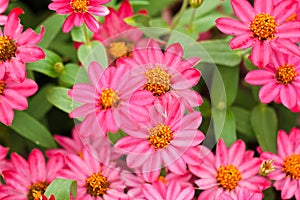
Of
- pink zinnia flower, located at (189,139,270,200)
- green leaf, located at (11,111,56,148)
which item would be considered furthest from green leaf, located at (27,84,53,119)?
pink zinnia flower, located at (189,139,270,200)

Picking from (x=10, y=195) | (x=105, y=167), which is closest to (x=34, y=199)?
(x=10, y=195)

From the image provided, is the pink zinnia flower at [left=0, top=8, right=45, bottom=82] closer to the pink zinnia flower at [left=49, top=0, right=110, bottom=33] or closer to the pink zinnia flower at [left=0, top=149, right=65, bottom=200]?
the pink zinnia flower at [left=49, top=0, right=110, bottom=33]

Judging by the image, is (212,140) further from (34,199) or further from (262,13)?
(34,199)

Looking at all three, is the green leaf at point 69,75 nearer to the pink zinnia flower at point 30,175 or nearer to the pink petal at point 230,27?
the pink zinnia flower at point 30,175

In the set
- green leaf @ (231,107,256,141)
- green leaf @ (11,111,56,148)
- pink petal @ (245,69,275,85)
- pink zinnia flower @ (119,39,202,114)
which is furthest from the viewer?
green leaf @ (231,107,256,141)

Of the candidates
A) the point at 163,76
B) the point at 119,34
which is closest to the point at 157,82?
the point at 163,76

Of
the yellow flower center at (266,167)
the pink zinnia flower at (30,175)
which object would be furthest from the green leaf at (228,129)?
the pink zinnia flower at (30,175)
